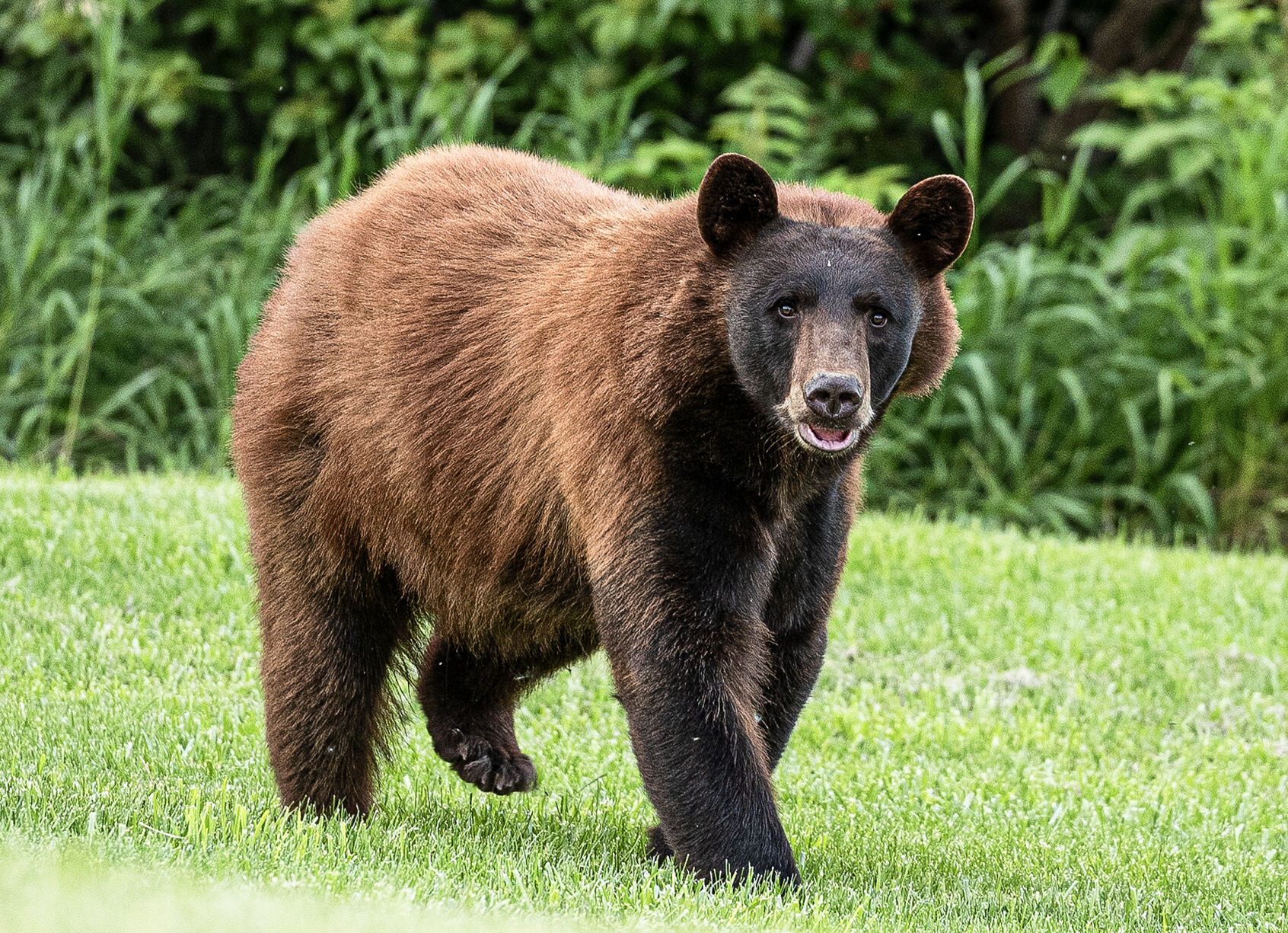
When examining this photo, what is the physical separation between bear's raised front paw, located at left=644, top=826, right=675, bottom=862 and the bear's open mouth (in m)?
1.21

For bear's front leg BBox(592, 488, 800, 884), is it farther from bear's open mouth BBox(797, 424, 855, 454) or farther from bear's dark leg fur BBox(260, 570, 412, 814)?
bear's dark leg fur BBox(260, 570, 412, 814)

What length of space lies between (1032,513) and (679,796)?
646 centimetres

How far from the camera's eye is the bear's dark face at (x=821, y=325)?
154 inches

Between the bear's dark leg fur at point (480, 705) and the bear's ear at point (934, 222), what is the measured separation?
1482mm

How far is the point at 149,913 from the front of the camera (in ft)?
9.30

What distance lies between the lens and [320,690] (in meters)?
4.70

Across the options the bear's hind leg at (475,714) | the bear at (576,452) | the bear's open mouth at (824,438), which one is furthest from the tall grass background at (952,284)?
the bear's open mouth at (824,438)

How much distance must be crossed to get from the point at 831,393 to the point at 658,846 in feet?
4.63

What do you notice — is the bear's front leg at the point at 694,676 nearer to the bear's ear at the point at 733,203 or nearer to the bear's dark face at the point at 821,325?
the bear's dark face at the point at 821,325

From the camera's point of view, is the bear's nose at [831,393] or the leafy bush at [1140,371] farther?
the leafy bush at [1140,371]

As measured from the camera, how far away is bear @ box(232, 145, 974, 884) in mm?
4000

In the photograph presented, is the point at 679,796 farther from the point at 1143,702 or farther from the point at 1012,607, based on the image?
the point at 1012,607

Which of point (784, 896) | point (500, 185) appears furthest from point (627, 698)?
point (500, 185)

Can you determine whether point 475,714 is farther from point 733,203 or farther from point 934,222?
point 934,222
